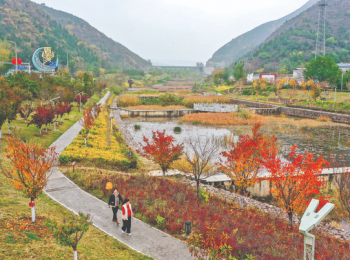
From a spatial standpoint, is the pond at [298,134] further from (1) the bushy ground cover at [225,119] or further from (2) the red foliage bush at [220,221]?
(2) the red foliage bush at [220,221]

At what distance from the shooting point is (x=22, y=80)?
30.6 meters

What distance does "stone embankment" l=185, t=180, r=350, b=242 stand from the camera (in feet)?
34.4

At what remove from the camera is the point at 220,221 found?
9.73m

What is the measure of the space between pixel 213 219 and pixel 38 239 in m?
5.39

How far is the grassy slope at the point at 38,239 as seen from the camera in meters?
6.86

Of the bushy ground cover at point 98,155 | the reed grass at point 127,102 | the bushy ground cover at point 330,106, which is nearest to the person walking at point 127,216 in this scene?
the bushy ground cover at point 98,155

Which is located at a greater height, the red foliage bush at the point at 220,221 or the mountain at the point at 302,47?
the mountain at the point at 302,47

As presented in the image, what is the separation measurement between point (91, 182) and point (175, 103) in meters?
46.7

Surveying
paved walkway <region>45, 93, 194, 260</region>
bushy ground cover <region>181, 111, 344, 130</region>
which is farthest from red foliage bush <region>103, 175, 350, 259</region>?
bushy ground cover <region>181, 111, 344, 130</region>

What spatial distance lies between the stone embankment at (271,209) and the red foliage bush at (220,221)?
0.67m

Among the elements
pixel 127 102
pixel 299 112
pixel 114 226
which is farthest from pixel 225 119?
pixel 114 226

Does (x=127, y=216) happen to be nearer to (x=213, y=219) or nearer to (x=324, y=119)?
(x=213, y=219)

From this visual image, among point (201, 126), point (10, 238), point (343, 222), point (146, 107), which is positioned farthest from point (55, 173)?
point (146, 107)

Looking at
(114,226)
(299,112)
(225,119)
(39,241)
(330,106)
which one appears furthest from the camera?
(299,112)
